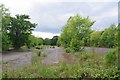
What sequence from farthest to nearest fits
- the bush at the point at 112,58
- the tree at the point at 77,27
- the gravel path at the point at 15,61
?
the tree at the point at 77,27 → the gravel path at the point at 15,61 → the bush at the point at 112,58

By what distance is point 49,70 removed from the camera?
705cm

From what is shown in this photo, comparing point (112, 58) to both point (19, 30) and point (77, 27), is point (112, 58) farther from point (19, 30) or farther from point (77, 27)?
point (19, 30)

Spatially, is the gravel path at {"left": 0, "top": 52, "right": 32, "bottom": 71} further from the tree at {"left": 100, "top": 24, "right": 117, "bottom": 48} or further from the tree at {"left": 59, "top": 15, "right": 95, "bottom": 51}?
the tree at {"left": 100, "top": 24, "right": 117, "bottom": 48}

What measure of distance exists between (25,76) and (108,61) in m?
2.96

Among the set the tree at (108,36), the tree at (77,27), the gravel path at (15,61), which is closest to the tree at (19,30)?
the tree at (77,27)

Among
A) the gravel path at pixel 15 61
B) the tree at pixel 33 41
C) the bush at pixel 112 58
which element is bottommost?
the gravel path at pixel 15 61

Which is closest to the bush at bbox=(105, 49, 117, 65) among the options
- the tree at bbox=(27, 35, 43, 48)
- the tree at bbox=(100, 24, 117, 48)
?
the tree at bbox=(100, 24, 117, 48)

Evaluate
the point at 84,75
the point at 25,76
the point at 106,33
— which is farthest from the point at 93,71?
the point at 106,33

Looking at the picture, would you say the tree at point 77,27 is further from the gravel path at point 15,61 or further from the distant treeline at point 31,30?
the gravel path at point 15,61

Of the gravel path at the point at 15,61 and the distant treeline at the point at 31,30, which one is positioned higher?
the distant treeline at the point at 31,30

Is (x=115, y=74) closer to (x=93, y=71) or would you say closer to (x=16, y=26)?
(x=93, y=71)

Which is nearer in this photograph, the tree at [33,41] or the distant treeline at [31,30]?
the distant treeline at [31,30]

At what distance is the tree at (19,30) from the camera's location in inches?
1025

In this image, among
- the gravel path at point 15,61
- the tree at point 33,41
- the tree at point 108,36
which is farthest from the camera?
the tree at point 33,41
